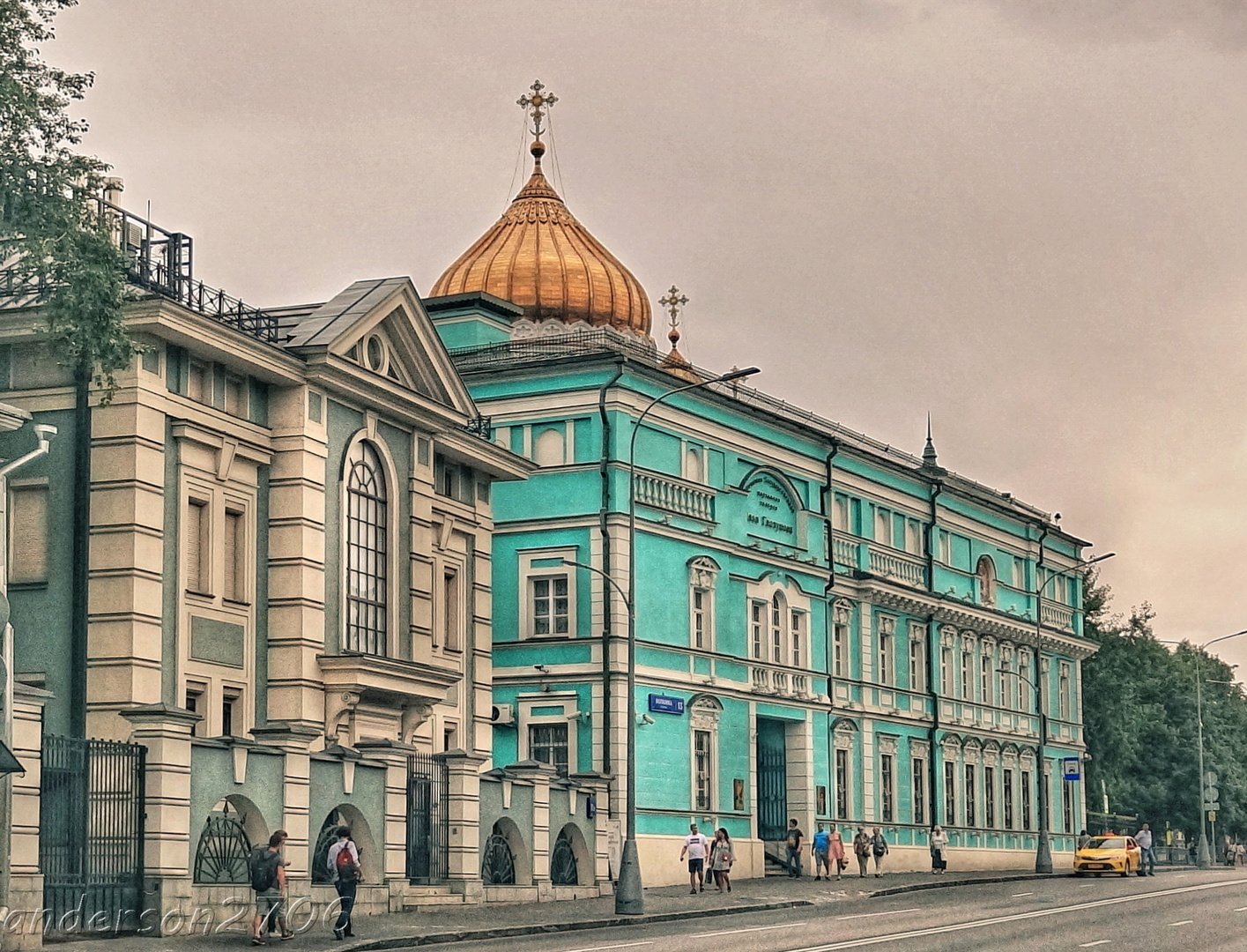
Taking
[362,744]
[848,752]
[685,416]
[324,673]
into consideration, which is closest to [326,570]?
[324,673]

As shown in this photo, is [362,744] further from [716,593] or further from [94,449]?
[716,593]

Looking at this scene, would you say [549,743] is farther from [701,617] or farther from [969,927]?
[969,927]

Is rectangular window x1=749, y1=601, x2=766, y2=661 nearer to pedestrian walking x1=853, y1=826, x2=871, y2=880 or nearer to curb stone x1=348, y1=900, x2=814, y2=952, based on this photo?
pedestrian walking x1=853, y1=826, x2=871, y2=880

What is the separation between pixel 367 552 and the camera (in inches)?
1545

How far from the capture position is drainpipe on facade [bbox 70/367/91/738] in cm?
3309

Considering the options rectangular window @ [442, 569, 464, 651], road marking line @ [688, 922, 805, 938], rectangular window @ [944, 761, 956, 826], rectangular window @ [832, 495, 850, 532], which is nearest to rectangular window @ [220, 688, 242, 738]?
rectangular window @ [442, 569, 464, 651]

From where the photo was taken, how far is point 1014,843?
2840 inches

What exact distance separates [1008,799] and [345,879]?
4681 centimetres

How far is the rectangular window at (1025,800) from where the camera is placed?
242 ft

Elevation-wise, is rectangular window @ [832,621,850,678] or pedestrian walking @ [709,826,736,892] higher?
rectangular window @ [832,621,850,678]

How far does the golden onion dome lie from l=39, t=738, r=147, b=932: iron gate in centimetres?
3031

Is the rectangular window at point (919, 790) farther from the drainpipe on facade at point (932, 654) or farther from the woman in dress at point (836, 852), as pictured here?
the woman in dress at point (836, 852)

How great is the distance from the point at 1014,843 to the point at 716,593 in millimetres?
23555

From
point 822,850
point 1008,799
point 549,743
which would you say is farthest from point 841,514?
point 1008,799
